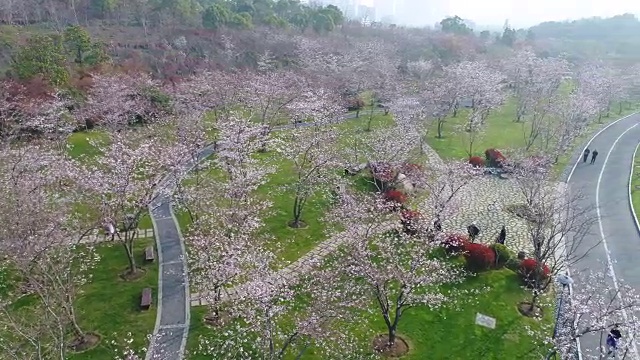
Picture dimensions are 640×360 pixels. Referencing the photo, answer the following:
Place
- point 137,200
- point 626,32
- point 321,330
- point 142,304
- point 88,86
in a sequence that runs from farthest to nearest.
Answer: point 626,32 → point 88,86 → point 137,200 → point 142,304 → point 321,330

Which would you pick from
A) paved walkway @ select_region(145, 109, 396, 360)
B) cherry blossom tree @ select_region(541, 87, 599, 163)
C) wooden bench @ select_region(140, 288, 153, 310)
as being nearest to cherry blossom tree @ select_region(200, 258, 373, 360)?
paved walkway @ select_region(145, 109, 396, 360)

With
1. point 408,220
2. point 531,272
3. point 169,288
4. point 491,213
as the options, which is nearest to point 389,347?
point 408,220

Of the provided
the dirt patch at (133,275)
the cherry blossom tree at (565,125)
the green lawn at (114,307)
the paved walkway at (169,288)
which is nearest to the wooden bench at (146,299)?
the green lawn at (114,307)

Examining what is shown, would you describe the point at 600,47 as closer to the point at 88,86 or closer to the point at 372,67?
the point at 372,67

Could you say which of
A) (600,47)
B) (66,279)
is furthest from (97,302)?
(600,47)

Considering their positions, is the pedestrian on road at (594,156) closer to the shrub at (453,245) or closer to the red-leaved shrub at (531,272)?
the red-leaved shrub at (531,272)

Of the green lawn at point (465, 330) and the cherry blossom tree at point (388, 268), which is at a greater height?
the cherry blossom tree at point (388, 268)
